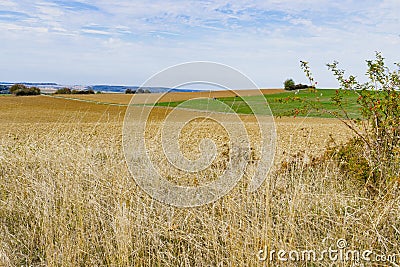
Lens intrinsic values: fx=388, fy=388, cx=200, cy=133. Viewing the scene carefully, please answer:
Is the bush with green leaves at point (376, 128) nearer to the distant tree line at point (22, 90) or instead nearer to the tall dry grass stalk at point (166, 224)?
the tall dry grass stalk at point (166, 224)

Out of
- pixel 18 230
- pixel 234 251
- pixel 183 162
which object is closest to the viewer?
pixel 234 251

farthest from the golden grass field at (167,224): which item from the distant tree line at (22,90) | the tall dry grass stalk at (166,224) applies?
the distant tree line at (22,90)

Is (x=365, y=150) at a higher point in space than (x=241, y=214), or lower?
higher

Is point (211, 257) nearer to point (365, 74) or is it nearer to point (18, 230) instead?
point (18, 230)

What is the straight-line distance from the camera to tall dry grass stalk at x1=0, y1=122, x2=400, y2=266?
339 centimetres

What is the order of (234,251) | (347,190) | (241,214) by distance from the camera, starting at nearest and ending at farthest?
(234,251)
(241,214)
(347,190)

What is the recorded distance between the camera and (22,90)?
1459 inches

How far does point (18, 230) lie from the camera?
13.9ft

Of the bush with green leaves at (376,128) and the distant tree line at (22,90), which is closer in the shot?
the bush with green leaves at (376,128)

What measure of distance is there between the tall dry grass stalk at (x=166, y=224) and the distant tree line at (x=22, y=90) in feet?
114

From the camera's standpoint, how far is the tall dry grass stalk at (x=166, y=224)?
339 centimetres

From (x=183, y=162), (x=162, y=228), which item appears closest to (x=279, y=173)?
(x=183, y=162)

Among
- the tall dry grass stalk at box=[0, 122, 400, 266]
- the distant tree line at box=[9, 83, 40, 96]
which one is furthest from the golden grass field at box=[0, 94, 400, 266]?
the distant tree line at box=[9, 83, 40, 96]

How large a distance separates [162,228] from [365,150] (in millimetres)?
2757
